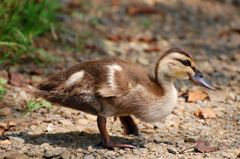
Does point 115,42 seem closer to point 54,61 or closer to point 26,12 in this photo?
point 54,61

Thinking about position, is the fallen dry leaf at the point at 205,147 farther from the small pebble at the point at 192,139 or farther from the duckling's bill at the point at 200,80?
the duckling's bill at the point at 200,80

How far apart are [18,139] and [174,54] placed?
197 centimetres

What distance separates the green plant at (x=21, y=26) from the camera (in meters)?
4.90

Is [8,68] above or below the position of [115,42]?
below

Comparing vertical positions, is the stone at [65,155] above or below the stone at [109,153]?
above

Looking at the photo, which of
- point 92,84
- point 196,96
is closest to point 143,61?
point 196,96

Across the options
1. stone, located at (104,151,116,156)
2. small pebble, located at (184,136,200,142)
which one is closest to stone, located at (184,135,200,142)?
small pebble, located at (184,136,200,142)

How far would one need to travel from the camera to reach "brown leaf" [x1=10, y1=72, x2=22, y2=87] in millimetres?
4746

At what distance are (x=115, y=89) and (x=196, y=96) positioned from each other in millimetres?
1846

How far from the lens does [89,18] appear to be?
7.09m

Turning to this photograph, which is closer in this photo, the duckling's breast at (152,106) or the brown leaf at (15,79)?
the duckling's breast at (152,106)

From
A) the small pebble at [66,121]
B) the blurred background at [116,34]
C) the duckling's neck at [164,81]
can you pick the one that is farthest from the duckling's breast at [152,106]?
the blurred background at [116,34]

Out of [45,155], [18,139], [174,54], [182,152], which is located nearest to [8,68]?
[18,139]

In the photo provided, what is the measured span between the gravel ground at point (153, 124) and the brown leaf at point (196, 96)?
0.21 ft
